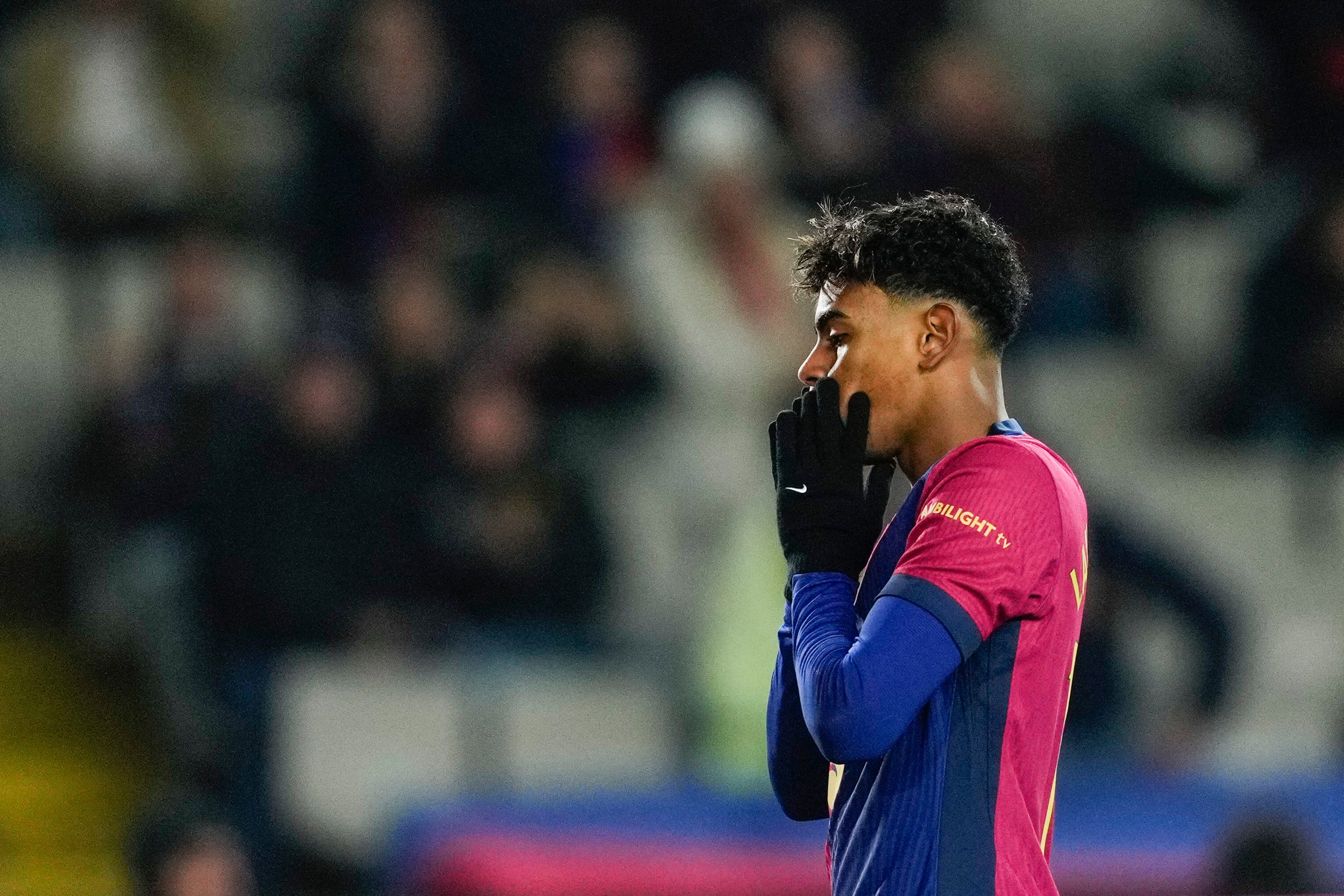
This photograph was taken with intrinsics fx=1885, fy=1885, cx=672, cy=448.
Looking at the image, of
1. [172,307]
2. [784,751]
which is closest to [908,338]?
[784,751]

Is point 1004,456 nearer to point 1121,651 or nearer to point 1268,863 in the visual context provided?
point 1268,863

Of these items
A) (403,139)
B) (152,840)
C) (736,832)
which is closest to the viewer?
(152,840)

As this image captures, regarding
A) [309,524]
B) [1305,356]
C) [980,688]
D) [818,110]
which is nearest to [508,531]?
[309,524]

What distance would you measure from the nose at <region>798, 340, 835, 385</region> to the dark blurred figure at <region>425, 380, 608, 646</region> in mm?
3889

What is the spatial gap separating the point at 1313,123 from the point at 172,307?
477 centimetres

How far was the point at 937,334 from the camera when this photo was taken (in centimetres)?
229

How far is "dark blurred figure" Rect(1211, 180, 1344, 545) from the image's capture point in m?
7.09

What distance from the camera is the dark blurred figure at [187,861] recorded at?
14.7 ft

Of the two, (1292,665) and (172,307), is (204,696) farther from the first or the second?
(1292,665)

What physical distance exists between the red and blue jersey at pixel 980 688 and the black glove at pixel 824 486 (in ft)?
0.13

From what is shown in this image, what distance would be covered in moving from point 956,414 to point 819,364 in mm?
182

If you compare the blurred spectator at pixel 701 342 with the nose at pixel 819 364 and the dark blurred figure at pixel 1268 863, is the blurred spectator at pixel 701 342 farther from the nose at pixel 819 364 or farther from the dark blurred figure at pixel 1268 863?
the nose at pixel 819 364

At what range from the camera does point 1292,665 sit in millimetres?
6895

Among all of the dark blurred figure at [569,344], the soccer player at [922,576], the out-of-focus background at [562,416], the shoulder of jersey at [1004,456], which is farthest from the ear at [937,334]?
the dark blurred figure at [569,344]
